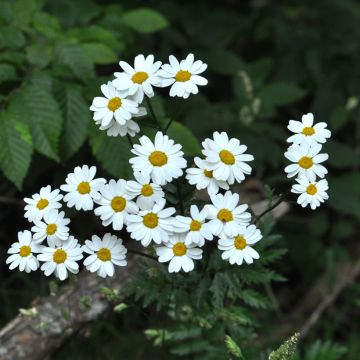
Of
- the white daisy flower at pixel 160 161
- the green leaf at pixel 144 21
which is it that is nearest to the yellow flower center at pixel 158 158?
the white daisy flower at pixel 160 161

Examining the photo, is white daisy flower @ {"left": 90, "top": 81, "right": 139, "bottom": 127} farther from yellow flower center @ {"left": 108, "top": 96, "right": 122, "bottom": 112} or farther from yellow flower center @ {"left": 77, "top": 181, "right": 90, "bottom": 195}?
yellow flower center @ {"left": 77, "top": 181, "right": 90, "bottom": 195}

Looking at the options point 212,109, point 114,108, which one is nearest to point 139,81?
point 114,108

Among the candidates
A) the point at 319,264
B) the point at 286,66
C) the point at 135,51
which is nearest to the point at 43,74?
the point at 135,51

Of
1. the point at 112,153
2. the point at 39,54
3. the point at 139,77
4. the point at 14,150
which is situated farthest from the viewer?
the point at 39,54

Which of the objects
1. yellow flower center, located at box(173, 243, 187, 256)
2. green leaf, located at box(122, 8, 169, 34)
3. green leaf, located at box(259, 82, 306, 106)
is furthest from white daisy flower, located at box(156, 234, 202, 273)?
green leaf, located at box(259, 82, 306, 106)

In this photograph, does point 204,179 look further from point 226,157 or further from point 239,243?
point 239,243

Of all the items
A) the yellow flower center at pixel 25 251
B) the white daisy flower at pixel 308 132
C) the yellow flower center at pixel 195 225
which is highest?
the white daisy flower at pixel 308 132

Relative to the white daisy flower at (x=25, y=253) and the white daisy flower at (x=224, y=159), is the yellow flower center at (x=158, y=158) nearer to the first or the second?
the white daisy flower at (x=224, y=159)
